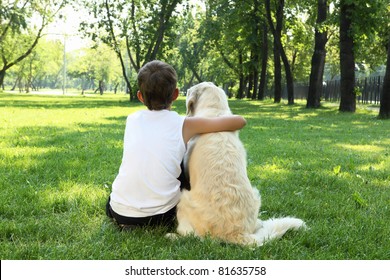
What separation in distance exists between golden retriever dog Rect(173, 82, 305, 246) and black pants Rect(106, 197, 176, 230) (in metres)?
0.19

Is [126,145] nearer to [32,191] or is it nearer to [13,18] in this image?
[32,191]

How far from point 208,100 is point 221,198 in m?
1.01

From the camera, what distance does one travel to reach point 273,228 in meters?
3.93

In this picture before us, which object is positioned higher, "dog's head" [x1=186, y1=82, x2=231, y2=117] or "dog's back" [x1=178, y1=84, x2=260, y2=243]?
"dog's head" [x1=186, y1=82, x2=231, y2=117]

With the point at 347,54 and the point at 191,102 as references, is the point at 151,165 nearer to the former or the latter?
the point at 191,102

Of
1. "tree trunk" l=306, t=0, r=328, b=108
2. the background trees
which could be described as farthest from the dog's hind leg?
"tree trunk" l=306, t=0, r=328, b=108

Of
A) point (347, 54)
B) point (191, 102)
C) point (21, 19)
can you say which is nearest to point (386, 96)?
point (347, 54)

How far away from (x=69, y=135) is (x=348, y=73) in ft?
51.1

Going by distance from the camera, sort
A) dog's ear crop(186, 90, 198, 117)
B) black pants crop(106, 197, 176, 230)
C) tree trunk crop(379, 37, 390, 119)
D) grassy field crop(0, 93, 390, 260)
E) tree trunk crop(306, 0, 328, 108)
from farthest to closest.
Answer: tree trunk crop(306, 0, 328, 108), tree trunk crop(379, 37, 390, 119), dog's ear crop(186, 90, 198, 117), black pants crop(106, 197, 176, 230), grassy field crop(0, 93, 390, 260)

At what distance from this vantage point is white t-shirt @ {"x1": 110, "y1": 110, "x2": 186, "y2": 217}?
3896 mm

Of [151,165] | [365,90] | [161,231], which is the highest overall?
[365,90]

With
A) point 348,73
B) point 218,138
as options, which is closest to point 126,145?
point 218,138

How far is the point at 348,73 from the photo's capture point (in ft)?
70.5

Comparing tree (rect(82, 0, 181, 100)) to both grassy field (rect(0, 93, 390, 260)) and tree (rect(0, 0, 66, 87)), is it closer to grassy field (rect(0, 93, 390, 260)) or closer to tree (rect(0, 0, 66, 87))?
tree (rect(0, 0, 66, 87))
